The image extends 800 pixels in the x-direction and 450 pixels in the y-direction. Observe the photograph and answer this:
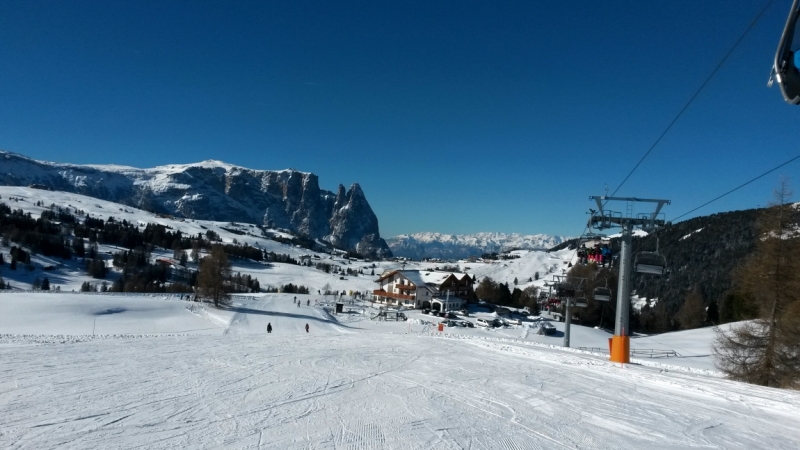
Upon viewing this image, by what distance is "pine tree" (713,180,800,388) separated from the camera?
15.6 meters

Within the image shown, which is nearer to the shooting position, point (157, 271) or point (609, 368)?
point (609, 368)

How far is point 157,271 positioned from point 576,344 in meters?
105

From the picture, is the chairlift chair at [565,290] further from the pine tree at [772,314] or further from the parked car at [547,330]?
the parked car at [547,330]

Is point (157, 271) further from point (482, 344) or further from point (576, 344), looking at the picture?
point (482, 344)

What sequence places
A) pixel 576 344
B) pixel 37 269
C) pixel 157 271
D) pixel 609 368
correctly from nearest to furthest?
pixel 609 368
pixel 576 344
pixel 37 269
pixel 157 271

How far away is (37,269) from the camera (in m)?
104

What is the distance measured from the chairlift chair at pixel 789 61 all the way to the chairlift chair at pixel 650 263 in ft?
47.7

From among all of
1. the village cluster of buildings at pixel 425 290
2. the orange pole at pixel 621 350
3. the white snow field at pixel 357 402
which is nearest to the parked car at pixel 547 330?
the village cluster of buildings at pixel 425 290

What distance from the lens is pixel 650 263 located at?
16.5 meters

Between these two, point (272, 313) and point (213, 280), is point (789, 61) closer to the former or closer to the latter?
point (272, 313)

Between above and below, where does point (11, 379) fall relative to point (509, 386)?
below

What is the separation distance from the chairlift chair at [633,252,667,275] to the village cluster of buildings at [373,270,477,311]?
168ft

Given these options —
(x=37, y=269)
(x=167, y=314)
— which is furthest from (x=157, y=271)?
(x=167, y=314)

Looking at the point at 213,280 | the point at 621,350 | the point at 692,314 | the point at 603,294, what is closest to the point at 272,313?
the point at 213,280
